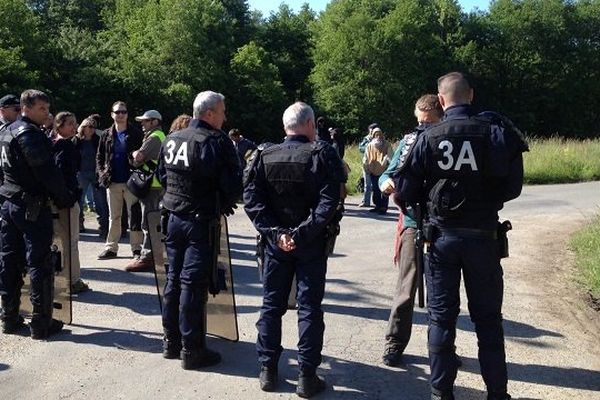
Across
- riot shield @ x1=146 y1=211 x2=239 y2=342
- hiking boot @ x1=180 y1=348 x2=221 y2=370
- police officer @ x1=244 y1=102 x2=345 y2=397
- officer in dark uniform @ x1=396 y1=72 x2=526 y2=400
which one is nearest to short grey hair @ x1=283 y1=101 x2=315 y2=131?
police officer @ x1=244 y1=102 x2=345 y2=397

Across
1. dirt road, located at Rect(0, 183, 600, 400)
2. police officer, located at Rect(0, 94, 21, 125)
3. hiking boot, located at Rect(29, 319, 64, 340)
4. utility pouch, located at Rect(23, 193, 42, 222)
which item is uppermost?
police officer, located at Rect(0, 94, 21, 125)

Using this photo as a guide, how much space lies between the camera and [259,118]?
49.6m

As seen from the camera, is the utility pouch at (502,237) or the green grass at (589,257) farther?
the green grass at (589,257)

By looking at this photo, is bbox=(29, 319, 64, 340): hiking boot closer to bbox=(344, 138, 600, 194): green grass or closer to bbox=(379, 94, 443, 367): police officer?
bbox=(379, 94, 443, 367): police officer

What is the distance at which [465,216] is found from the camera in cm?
395

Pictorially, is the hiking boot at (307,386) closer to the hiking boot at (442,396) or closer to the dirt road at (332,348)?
the dirt road at (332,348)

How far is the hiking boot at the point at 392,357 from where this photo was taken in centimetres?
488

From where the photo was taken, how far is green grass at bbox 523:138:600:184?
1970cm

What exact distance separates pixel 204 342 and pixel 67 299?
5.17 ft

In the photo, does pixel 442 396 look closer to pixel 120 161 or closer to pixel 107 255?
pixel 120 161

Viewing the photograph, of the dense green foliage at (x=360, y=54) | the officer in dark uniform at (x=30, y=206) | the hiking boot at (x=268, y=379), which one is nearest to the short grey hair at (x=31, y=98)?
the officer in dark uniform at (x=30, y=206)

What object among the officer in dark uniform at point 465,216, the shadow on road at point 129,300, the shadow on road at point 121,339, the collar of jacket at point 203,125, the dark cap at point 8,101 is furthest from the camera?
the shadow on road at point 129,300

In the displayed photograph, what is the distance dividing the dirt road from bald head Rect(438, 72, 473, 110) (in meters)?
2.03

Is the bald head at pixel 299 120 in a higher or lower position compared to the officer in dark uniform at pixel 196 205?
higher
